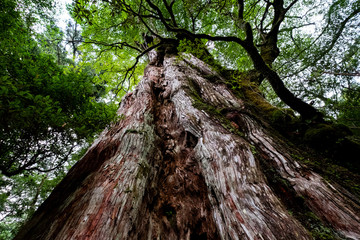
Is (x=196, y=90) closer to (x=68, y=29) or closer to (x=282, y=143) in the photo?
(x=282, y=143)

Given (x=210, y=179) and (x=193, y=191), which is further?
(x=193, y=191)

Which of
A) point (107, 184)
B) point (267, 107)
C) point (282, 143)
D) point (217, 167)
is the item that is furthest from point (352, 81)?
point (107, 184)

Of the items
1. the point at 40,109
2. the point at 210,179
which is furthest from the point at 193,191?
the point at 40,109

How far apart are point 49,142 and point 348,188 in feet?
13.8

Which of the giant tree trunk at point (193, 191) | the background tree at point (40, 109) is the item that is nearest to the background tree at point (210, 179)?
the giant tree trunk at point (193, 191)

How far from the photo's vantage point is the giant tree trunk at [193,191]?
1304 millimetres

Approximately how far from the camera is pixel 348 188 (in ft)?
5.65

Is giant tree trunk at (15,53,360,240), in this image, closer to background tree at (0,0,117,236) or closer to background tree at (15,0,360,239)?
background tree at (15,0,360,239)

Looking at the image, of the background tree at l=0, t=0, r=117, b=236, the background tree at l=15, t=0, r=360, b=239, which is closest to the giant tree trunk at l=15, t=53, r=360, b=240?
the background tree at l=15, t=0, r=360, b=239

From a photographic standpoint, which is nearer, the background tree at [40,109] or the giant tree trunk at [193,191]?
the giant tree trunk at [193,191]

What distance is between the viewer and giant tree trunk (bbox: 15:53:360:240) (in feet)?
4.28

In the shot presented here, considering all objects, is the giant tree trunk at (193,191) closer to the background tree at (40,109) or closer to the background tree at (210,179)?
the background tree at (210,179)

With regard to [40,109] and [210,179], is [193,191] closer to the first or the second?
[210,179]

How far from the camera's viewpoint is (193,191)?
6.86 feet
